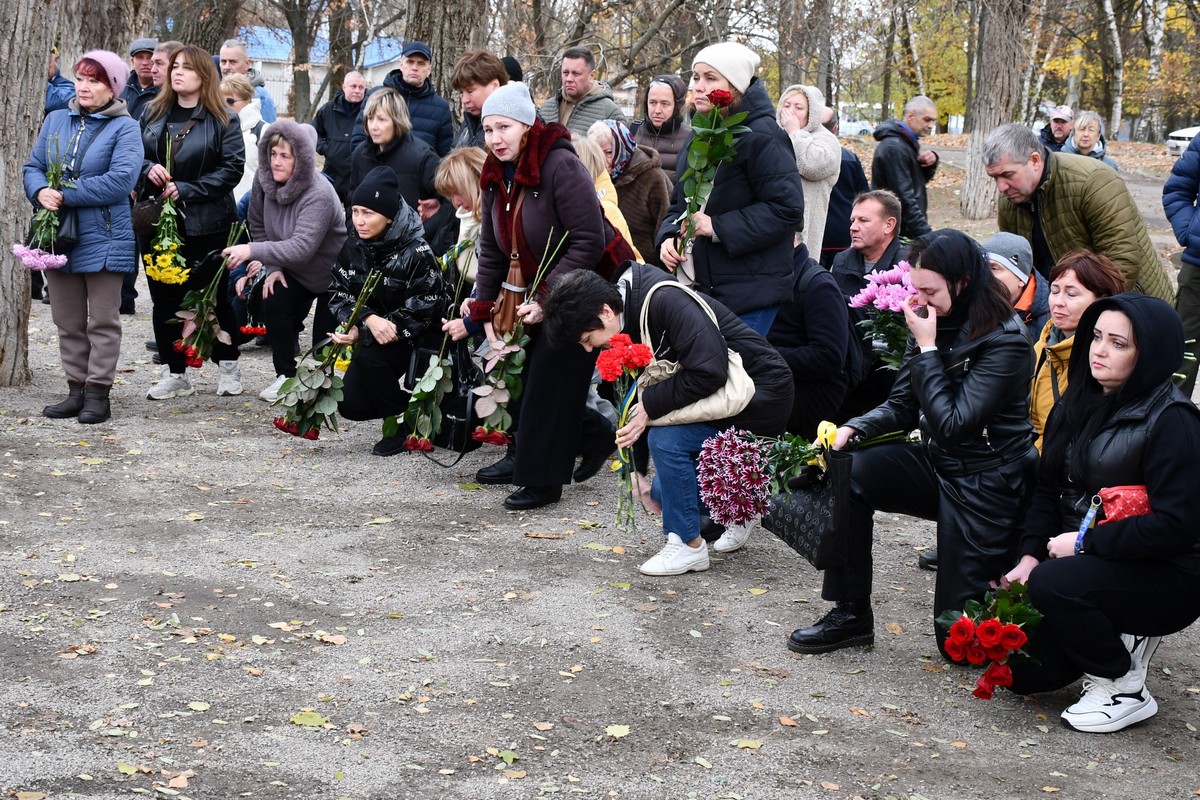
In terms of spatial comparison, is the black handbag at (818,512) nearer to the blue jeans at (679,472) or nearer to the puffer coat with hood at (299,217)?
the blue jeans at (679,472)

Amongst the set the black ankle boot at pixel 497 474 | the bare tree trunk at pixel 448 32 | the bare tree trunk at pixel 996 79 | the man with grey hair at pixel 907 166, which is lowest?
the black ankle boot at pixel 497 474

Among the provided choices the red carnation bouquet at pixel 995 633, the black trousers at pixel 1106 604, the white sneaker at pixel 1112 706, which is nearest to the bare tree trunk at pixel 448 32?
the red carnation bouquet at pixel 995 633

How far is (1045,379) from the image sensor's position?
16.4 feet

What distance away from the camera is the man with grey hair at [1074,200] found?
571 centimetres

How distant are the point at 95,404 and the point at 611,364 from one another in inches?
160

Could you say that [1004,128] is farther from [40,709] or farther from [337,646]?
[40,709]

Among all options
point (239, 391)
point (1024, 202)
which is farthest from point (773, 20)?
point (1024, 202)

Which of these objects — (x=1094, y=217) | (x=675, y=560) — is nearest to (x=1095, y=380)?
(x=1094, y=217)

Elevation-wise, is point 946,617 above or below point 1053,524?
below

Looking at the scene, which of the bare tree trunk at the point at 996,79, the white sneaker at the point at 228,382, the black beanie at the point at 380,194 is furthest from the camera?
the bare tree trunk at the point at 996,79

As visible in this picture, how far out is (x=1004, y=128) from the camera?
5680 mm

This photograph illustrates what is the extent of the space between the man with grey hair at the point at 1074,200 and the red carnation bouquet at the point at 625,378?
1.85 meters

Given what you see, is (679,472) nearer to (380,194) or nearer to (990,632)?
(990,632)

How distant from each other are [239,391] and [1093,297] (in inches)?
227
